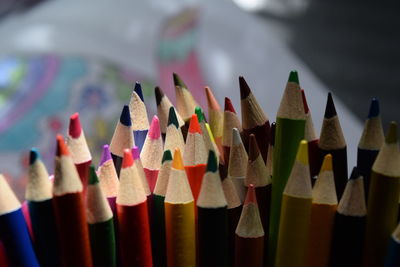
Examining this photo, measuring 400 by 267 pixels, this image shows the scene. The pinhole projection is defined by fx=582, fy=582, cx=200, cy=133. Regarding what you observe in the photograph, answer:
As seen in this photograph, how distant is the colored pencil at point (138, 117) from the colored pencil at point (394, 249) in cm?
11

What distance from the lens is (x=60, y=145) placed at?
0.63 feet

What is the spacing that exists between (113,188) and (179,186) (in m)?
0.03

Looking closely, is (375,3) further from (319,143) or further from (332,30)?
(319,143)

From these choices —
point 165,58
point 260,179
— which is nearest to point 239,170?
point 260,179

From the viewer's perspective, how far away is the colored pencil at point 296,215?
20cm

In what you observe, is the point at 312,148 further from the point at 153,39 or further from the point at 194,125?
the point at 153,39

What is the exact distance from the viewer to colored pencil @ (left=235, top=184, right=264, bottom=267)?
0.21m

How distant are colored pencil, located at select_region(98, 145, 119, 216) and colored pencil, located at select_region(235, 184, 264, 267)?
0.05 metres

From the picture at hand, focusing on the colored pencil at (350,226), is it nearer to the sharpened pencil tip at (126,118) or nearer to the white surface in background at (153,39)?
the sharpened pencil tip at (126,118)

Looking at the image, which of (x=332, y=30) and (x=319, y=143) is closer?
(x=319, y=143)

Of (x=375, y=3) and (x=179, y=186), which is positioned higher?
(x=375, y=3)

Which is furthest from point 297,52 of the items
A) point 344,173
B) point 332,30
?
point 344,173

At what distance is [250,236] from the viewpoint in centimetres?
21

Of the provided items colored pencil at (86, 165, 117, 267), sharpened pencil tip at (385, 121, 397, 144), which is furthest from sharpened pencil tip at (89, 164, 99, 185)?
sharpened pencil tip at (385, 121, 397, 144)
